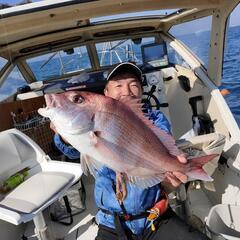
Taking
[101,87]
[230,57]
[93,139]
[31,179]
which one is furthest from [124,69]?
[230,57]

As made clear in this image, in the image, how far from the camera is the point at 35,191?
3.12 m

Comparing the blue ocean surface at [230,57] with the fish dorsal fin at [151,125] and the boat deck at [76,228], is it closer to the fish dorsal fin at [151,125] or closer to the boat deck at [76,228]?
the boat deck at [76,228]

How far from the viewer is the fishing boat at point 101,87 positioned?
9.82ft

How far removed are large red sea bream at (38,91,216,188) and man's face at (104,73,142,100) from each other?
0.73m

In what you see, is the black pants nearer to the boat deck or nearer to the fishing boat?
the fishing boat

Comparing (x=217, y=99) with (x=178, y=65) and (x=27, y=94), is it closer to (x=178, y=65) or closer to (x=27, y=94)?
(x=178, y=65)

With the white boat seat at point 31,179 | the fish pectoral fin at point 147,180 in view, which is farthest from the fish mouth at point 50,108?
the white boat seat at point 31,179

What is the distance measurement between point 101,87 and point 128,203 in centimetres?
263

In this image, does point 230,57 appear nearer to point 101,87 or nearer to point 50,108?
point 101,87

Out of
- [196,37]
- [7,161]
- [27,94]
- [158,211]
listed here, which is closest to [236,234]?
[158,211]

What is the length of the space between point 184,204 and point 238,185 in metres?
0.56

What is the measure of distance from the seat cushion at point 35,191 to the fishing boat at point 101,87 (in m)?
0.01

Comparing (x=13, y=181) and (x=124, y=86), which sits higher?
(x=124, y=86)

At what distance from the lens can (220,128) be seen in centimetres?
384
